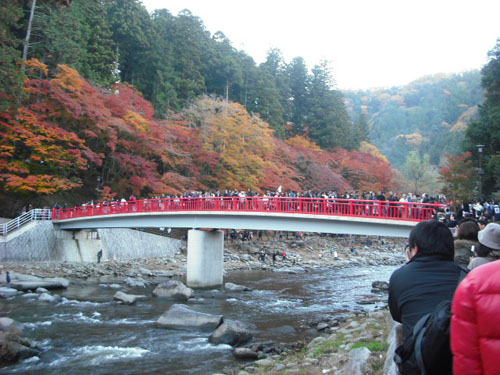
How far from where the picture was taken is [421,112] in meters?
103

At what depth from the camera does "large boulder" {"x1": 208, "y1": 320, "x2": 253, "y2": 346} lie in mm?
12738

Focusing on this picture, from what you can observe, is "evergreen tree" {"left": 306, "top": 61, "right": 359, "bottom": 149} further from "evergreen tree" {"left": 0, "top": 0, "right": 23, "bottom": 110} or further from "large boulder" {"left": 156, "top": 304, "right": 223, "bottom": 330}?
"large boulder" {"left": 156, "top": 304, "right": 223, "bottom": 330}

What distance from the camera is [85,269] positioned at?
26.1 metres

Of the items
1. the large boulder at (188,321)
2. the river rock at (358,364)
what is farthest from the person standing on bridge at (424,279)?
the large boulder at (188,321)

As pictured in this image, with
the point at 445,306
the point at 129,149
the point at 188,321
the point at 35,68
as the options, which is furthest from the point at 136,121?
the point at 445,306

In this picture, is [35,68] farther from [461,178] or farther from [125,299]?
[461,178]

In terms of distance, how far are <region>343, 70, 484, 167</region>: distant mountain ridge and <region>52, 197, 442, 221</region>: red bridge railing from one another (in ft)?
182

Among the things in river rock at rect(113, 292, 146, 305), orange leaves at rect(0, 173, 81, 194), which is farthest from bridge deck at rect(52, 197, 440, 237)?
river rock at rect(113, 292, 146, 305)

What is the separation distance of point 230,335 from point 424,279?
10780mm

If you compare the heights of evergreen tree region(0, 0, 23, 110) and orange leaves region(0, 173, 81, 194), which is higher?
evergreen tree region(0, 0, 23, 110)

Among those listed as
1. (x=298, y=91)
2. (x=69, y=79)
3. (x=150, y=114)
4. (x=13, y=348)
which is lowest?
(x=13, y=348)

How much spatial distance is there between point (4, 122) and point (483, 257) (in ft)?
95.1

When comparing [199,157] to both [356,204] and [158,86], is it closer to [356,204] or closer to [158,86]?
[158,86]

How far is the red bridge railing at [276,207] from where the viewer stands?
1783 centimetres
